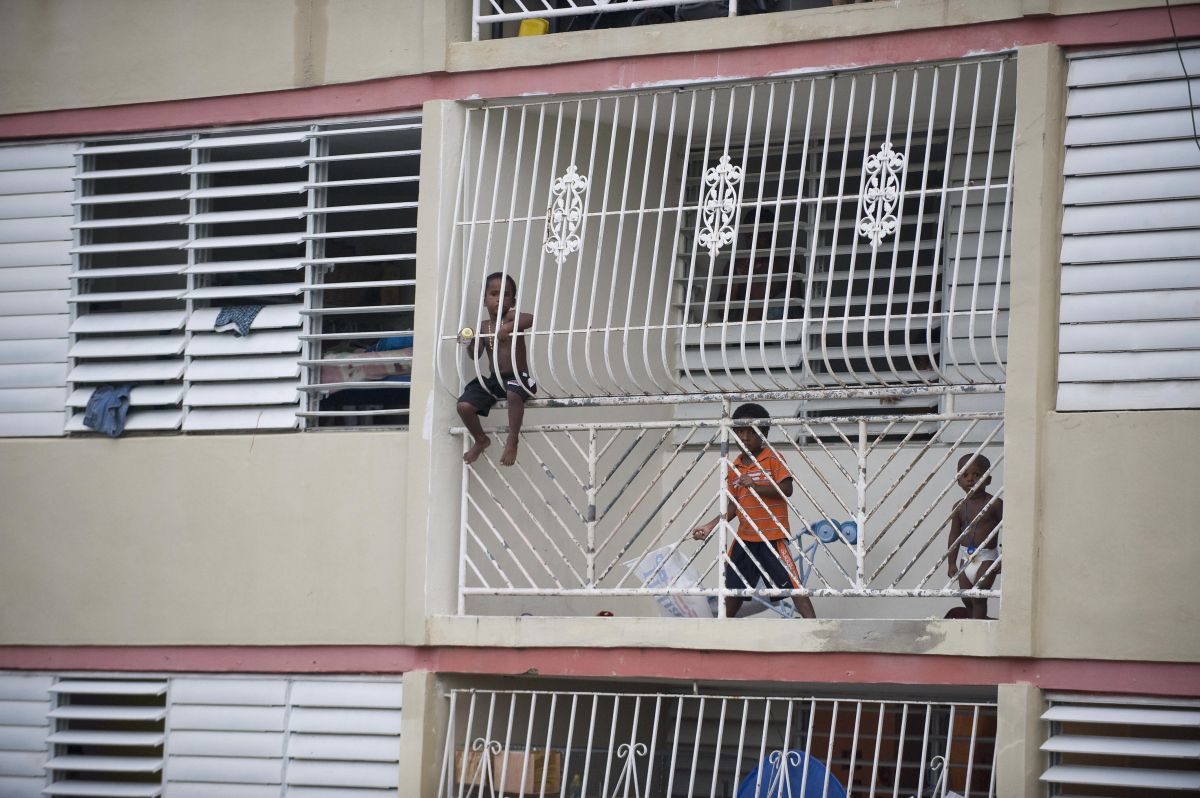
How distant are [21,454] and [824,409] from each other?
431 cm

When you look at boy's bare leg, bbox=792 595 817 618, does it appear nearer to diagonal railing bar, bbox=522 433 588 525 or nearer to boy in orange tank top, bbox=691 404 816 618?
boy in orange tank top, bbox=691 404 816 618

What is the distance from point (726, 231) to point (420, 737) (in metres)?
3.14

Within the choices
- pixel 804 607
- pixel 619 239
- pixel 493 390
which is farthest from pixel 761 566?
pixel 619 239

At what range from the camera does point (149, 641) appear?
29.7 ft

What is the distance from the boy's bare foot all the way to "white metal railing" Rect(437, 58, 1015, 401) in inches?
12.1

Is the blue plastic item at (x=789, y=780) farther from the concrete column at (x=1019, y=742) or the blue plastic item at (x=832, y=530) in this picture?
the blue plastic item at (x=832, y=530)

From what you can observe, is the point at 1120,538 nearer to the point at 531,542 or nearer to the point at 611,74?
the point at 531,542

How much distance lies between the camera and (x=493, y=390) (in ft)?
28.6

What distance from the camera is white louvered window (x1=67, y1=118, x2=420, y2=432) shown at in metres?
9.10

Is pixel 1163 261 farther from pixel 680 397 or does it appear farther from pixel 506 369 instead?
pixel 506 369

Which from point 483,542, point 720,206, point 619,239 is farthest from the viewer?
point 483,542

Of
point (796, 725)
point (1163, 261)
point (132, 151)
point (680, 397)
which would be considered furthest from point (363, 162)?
point (1163, 261)

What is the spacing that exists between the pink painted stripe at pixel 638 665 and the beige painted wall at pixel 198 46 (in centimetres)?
290

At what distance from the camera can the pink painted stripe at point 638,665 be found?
24.6ft
